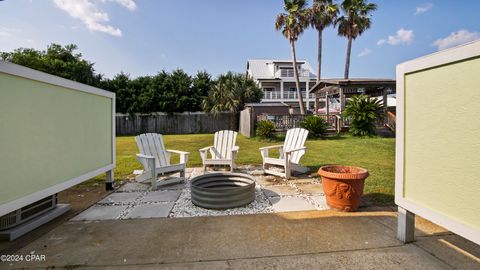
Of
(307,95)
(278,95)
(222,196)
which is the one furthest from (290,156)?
(307,95)

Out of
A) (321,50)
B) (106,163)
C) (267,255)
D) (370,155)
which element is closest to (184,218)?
(267,255)

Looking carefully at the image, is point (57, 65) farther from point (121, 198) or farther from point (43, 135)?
point (43, 135)

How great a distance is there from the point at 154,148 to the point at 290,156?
274 cm

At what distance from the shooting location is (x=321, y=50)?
64.3ft

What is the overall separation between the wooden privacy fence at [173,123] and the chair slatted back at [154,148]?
12.9 metres

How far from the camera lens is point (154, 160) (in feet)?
13.2

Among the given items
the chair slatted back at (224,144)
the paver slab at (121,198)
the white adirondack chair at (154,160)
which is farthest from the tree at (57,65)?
the paver slab at (121,198)

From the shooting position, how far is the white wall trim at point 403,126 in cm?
165

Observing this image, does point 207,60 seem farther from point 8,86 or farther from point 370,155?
point 8,86

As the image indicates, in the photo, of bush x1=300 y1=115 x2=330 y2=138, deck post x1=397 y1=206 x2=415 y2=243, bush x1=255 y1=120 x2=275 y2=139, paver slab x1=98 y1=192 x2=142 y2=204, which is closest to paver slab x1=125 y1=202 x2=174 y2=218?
paver slab x1=98 y1=192 x2=142 y2=204

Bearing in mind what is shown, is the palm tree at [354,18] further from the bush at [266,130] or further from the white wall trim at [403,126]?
the white wall trim at [403,126]

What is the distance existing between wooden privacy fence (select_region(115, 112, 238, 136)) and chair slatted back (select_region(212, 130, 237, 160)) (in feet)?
39.1

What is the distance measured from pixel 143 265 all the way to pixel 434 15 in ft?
32.0

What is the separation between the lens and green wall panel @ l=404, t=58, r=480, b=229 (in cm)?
165
